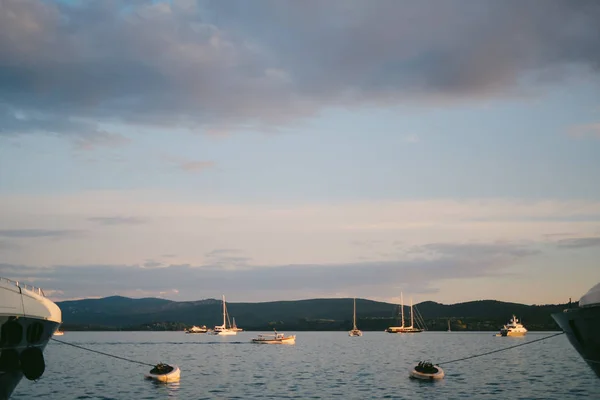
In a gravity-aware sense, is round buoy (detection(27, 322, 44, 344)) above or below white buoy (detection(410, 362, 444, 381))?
above

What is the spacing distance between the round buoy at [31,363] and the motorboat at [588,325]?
30.8 m

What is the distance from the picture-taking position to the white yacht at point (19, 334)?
119 feet

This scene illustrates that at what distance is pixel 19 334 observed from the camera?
37.6 m

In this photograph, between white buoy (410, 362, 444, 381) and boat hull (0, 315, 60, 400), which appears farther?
white buoy (410, 362, 444, 381)

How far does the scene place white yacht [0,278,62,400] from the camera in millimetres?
36281

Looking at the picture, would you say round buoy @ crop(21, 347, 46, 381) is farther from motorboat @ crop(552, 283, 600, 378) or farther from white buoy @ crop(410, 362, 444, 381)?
white buoy @ crop(410, 362, 444, 381)

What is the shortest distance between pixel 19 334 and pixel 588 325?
31926 millimetres

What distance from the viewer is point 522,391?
69125mm

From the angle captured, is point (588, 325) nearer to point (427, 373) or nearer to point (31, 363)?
point (31, 363)

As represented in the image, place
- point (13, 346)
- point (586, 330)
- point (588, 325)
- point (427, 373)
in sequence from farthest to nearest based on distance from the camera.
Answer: point (427, 373)
point (586, 330)
point (588, 325)
point (13, 346)

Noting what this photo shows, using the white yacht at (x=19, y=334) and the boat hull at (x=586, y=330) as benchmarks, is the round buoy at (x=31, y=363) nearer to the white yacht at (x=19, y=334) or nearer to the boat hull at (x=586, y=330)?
the white yacht at (x=19, y=334)

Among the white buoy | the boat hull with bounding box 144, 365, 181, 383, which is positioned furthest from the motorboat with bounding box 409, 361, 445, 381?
the boat hull with bounding box 144, 365, 181, 383

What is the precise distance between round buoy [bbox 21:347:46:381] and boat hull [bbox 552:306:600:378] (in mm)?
30809

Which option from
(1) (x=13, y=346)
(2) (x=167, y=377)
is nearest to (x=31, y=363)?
(1) (x=13, y=346)
